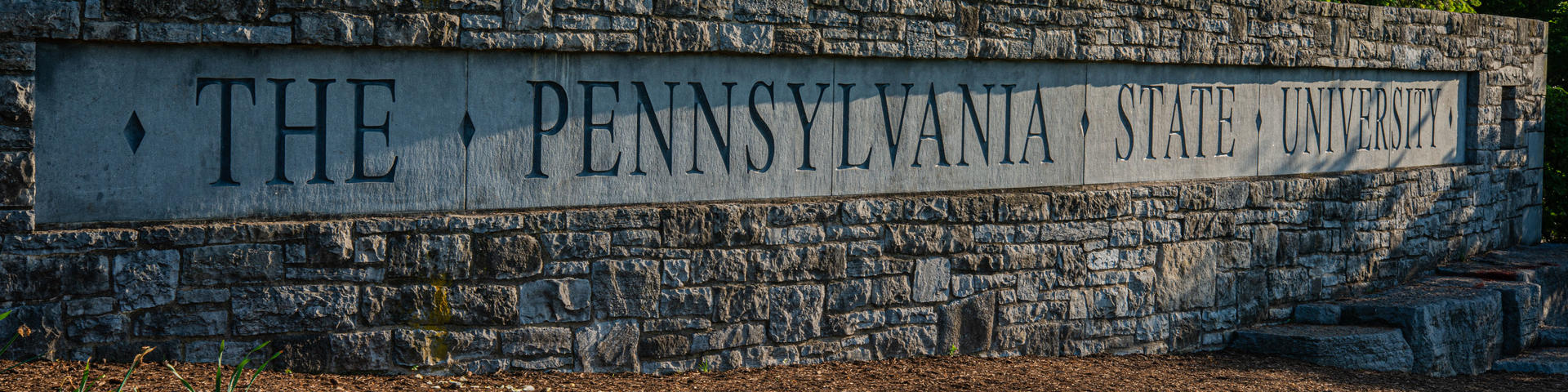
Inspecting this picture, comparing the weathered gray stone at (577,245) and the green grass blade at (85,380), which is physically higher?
the weathered gray stone at (577,245)

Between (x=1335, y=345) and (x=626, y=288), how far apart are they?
4.04m

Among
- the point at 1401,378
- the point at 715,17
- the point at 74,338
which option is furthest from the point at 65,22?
the point at 1401,378

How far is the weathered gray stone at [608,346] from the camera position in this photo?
5090mm

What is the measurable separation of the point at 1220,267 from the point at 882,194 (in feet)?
7.72

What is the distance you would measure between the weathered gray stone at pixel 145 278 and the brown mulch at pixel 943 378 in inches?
8.8

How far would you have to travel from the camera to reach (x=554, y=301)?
4988 mm

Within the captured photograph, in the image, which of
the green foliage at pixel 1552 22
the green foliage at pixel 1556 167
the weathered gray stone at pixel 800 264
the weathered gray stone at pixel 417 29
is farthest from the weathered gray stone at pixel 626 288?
the green foliage at pixel 1552 22

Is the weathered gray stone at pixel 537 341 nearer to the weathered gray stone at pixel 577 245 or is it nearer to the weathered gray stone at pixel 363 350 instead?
the weathered gray stone at pixel 577 245

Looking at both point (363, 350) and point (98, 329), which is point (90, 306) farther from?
point (363, 350)

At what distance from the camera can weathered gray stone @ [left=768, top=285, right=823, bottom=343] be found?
551cm

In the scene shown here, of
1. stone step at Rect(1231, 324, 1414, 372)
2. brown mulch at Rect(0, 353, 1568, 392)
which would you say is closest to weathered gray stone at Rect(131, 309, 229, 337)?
brown mulch at Rect(0, 353, 1568, 392)

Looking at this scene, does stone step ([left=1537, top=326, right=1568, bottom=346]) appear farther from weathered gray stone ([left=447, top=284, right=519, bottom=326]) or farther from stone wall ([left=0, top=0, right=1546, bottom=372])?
weathered gray stone ([left=447, top=284, right=519, bottom=326])

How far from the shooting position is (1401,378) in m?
6.75

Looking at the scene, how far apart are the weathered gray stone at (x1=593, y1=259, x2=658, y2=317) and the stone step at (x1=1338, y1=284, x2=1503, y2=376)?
4443 mm
